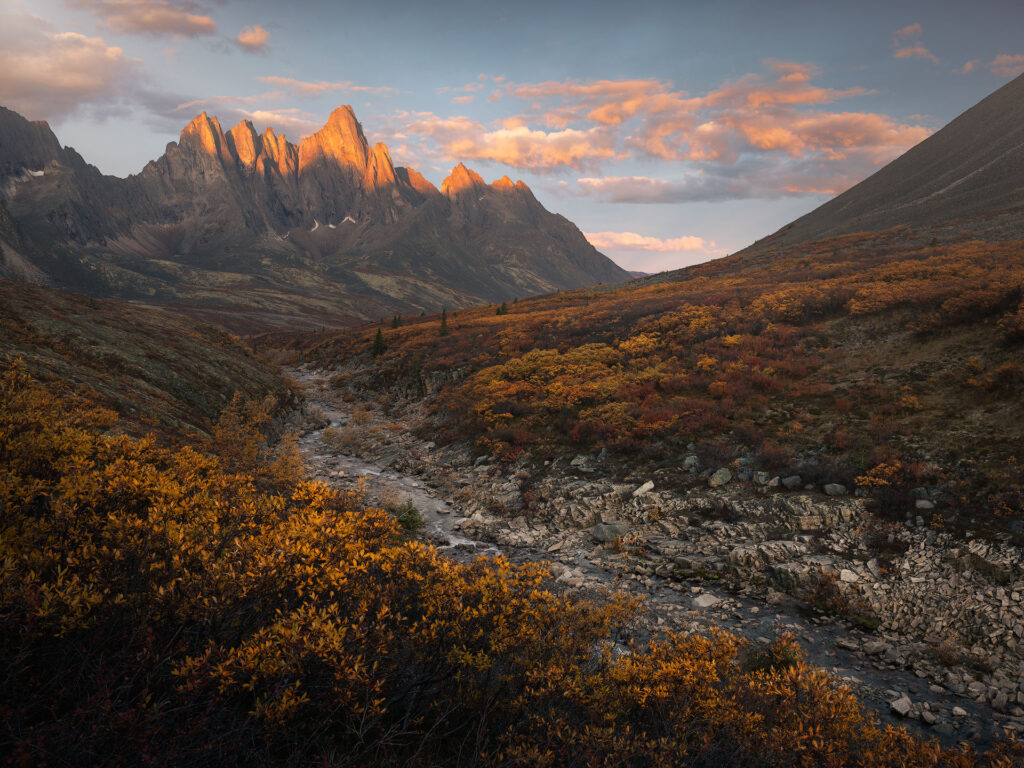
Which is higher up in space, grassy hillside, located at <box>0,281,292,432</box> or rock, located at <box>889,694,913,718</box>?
grassy hillside, located at <box>0,281,292,432</box>

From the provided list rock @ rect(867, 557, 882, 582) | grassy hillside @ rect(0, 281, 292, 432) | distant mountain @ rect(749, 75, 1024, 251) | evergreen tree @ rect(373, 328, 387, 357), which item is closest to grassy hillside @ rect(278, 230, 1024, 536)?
rock @ rect(867, 557, 882, 582)

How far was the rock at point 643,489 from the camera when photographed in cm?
1269

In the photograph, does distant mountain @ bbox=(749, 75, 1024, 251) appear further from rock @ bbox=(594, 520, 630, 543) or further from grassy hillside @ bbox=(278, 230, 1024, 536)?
rock @ bbox=(594, 520, 630, 543)

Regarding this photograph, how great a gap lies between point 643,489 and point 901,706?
23.0 ft

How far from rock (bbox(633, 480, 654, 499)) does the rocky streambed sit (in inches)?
1.4

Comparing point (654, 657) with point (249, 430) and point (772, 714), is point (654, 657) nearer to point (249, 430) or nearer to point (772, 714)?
point (772, 714)

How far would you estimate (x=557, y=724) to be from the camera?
375cm

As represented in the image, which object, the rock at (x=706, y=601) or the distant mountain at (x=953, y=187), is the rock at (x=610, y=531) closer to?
the rock at (x=706, y=601)

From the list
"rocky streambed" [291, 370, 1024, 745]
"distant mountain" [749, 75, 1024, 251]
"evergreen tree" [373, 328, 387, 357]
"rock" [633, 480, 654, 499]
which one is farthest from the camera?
"distant mountain" [749, 75, 1024, 251]

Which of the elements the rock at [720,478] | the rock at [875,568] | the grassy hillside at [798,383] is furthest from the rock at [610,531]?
the rock at [875,568]

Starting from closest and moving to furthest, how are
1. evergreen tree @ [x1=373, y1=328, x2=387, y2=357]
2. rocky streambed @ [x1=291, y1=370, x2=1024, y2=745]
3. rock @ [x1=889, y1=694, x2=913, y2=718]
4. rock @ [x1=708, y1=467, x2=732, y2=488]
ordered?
rock @ [x1=889, y1=694, x2=913, y2=718], rocky streambed @ [x1=291, y1=370, x2=1024, y2=745], rock @ [x1=708, y1=467, x2=732, y2=488], evergreen tree @ [x1=373, y1=328, x2=387, y2=357]

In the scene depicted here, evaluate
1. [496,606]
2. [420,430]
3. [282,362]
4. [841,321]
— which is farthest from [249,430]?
[282,362]

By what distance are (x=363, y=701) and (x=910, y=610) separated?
973cm

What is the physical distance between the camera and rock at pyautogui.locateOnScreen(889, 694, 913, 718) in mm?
6113
